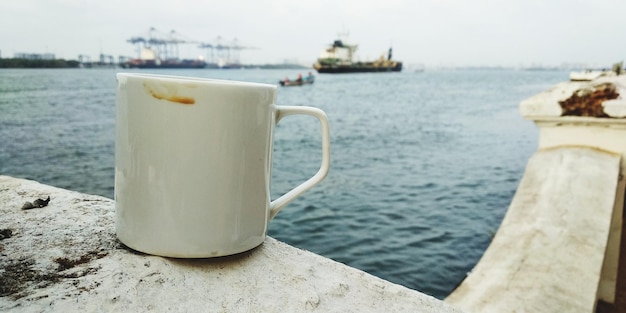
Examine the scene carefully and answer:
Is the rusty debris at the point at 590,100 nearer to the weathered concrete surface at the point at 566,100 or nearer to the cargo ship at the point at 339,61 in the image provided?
the weathered concrete surface at the point at 566,100

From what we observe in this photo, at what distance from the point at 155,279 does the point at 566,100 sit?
4.73 ft

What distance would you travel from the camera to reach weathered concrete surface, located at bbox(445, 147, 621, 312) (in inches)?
34.6

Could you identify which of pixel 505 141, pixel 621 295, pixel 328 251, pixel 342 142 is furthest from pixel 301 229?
pixel 505 141

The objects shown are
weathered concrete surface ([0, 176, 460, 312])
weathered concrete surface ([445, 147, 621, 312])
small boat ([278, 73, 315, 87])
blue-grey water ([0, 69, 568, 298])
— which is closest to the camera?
weathered concrete surface ([0, 176, 460, 312])

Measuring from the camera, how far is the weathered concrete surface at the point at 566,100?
1.41 metres

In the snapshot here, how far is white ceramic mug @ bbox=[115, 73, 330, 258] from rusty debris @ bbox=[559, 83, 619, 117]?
4.13ft

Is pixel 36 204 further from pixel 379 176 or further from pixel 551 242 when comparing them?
pixel 379 176

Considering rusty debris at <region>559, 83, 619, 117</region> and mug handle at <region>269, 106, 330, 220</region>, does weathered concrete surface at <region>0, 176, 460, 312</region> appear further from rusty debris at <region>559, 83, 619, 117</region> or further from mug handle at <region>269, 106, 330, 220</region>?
rusty debris at <region>559, 83, 619, 117</region>

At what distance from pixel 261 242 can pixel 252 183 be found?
119mm

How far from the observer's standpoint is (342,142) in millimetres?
11945

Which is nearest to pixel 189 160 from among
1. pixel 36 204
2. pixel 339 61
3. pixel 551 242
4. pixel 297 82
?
pixel 36 204

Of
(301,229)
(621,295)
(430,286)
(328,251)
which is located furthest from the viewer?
(301,229)

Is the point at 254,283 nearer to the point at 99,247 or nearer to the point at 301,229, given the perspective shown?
the point at 99,247

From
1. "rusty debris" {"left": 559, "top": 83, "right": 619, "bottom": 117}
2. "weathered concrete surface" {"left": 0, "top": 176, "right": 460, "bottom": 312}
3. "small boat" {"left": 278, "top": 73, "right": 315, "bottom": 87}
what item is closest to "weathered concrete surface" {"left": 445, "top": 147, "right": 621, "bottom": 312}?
"rusty debris" {"left": 559, "top": 83, "right": 619, "bottom": 117}
